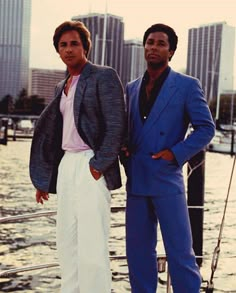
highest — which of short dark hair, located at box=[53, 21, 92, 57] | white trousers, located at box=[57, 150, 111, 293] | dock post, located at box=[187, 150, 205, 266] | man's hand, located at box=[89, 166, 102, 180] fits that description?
short dark hair, located at box=[53, 21, 92, 57]

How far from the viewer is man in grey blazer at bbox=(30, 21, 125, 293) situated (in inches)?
128

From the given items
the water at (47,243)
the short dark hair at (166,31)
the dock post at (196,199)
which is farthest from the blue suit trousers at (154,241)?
the dock post at (196,199)

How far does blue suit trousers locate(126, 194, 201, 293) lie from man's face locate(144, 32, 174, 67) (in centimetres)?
79

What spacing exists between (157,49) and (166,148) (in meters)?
0.57

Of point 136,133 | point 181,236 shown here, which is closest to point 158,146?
point 136,133

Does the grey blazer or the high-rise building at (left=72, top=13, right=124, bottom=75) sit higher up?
the high-rise building at (left=72, top=13, right=124, bottom=75)

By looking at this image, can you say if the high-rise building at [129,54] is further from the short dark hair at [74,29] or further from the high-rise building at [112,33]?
the short dark hair at [74,29]

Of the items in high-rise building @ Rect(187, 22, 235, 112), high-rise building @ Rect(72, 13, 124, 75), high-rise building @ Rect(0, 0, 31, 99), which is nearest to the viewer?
high-rise building @ Rect(72, 13, 124, 75)

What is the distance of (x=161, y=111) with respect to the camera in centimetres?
334

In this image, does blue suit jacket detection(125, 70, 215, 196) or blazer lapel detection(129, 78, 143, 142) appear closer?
blue suit jacket detection(125, 70, 215, 196)

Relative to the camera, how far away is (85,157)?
3283 millimetres

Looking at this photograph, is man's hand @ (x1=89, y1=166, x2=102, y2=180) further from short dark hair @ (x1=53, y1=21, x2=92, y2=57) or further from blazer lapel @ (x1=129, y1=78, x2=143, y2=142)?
short dark hair @ (x1=53, y1=21, x2=92, y2=57)

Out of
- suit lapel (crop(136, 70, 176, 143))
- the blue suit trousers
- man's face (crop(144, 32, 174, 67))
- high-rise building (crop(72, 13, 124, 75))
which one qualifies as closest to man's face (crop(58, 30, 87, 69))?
man's face (crop(144, 32, 174, 67))

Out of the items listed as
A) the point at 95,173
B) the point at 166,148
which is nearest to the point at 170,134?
the point at 166,148
